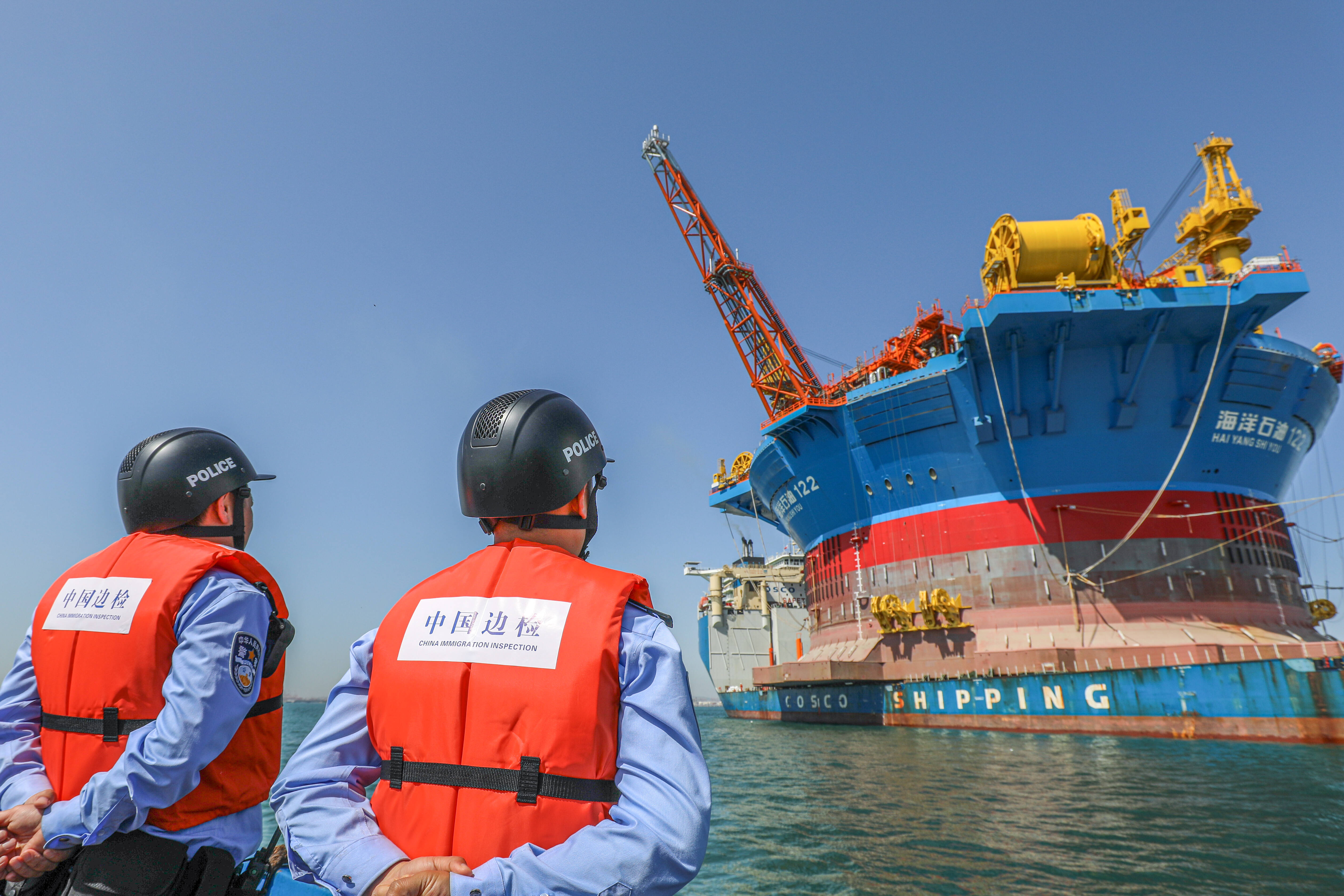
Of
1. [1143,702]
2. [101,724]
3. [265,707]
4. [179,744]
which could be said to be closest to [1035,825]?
[265,707]

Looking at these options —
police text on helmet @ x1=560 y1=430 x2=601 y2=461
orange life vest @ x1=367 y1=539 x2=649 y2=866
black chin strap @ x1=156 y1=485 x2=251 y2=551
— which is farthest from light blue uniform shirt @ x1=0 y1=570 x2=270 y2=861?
police text on helmet @ x1=560 y1=430 x2=601 y2=461

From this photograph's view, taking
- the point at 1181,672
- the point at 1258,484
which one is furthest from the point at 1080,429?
the point at 1181,672

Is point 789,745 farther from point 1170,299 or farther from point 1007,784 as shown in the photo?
point 1170,299

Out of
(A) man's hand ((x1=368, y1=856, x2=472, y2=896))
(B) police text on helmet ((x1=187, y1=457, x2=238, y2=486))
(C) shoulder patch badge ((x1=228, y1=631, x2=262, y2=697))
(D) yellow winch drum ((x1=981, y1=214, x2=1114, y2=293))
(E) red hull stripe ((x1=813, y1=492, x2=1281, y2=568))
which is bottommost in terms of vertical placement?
(A) man's hand ((x1=368, y1=856, x2=472, y2=896))

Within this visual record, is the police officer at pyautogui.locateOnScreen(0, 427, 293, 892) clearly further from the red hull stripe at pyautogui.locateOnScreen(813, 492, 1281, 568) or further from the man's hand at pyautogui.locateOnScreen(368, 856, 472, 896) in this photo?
the red hull stripe at pyautogui.locateOnScreen(813, 492, 1281, 568)

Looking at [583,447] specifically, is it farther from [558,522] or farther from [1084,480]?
[1084,480]

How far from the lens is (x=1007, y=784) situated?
12.8 meters

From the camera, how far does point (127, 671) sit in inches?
118

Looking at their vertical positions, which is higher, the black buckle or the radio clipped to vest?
the radio clipped to vest

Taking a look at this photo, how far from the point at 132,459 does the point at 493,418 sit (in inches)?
98.1

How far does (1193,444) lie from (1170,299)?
6.08m

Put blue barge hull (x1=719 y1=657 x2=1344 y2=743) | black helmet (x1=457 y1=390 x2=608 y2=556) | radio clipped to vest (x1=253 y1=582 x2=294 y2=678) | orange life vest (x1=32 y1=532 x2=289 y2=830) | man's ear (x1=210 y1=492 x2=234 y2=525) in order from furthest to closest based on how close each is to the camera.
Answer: blue barge hull (x1=719 y1=657 x2=1344 y2=743) → man's ear (x1=210 y1=492 x2=234 y2=525) → radio clipped to vest (x1=253 y1=582 x2=294 y2=678) → orange life vest (x1=32 y1=532 x2=289 y2=830) → black helmet (x1=457 y1=390 x2=608 y2=556)

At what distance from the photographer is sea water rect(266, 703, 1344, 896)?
7.34 meters

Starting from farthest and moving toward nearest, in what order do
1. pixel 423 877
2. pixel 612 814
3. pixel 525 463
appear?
1. pixel 525 463
2. pixel 612 814
3. pixel 423 877
